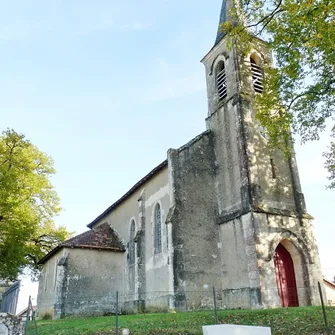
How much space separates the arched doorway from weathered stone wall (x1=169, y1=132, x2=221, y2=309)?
2.85 m

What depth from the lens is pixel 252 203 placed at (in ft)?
52.3

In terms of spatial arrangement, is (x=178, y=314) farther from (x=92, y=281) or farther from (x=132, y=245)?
(x=92, y=281)

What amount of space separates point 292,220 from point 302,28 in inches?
354

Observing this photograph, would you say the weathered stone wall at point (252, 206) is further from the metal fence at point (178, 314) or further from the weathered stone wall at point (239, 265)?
the metal fence at point (178, 314)

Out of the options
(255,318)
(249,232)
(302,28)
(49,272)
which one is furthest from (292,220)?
(49,272)

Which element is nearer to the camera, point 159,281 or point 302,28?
point 302,28

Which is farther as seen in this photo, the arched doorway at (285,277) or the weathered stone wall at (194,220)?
the weathered stone wall at (194,220)

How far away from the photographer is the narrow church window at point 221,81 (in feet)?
67.1

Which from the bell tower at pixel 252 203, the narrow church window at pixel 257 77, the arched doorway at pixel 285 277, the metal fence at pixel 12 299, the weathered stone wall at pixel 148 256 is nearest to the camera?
the bell tower at pixel 252 203

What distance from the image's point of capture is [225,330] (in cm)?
570

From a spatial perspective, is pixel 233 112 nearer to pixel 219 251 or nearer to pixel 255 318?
pixel 219 251

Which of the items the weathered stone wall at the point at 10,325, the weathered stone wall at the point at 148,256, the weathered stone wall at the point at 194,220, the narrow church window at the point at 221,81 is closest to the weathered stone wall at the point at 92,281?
the weathered stone wall at the point at 148,256

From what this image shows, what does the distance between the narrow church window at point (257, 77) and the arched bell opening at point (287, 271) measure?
9053 mm

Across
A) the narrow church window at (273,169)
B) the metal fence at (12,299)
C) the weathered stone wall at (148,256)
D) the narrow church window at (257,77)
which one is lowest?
the metal fence at (12,299)
